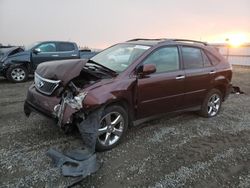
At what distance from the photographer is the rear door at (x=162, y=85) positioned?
4.54 m

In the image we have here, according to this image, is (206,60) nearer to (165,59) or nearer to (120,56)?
(165,59)

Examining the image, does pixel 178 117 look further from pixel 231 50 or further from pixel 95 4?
pixel 231 50

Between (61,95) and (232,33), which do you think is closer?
(61,95)

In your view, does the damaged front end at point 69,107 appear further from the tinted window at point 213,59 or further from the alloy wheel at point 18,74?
the alloy wheel at point 18,74

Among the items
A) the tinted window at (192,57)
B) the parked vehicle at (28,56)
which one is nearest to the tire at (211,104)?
the tinted window at (192,57)

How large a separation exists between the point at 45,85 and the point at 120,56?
147cm

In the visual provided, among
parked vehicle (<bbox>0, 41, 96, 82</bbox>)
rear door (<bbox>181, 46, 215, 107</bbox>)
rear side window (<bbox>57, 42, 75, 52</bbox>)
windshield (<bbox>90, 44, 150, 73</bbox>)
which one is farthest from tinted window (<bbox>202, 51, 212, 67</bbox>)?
rear side window (<bbox>57, 42, 75, 52</bbox>)

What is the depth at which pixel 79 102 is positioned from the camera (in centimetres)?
375

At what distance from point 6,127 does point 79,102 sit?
6.64 feet

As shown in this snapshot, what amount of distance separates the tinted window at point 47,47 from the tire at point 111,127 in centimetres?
787

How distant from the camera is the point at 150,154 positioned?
4.07 m

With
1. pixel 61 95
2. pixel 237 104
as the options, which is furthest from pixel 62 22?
pixel 61 95

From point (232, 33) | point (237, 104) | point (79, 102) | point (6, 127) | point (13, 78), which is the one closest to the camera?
point (79, 102)

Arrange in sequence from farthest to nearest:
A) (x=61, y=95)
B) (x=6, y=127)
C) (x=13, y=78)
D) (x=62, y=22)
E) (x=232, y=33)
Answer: (x=232, y=33), (x=62, y=22), (x=13, y=78), (x=6, y=127), (x=61, y=95)
